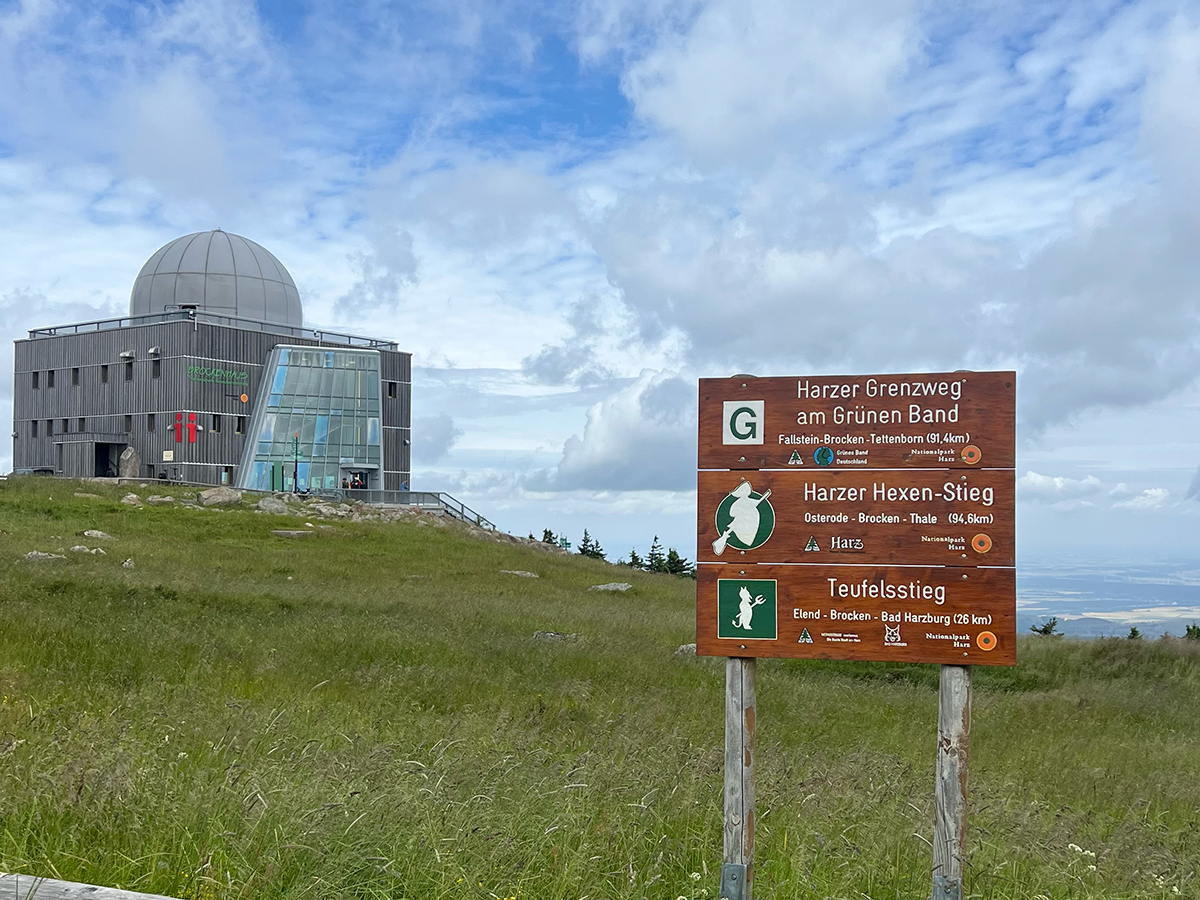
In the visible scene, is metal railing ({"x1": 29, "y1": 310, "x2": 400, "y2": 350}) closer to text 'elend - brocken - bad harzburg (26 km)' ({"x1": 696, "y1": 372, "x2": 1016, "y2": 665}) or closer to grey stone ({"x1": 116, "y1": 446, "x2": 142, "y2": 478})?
grey stone ({"x1": 116, "y1": 446, "x2": 142, "y2": 478})

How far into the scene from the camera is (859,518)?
5430mm

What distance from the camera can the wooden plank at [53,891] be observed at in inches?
158

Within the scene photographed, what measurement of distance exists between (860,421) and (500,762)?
3046mm

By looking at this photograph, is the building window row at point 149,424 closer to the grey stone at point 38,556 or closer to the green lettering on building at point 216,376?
the green lettering on building at point 216,376

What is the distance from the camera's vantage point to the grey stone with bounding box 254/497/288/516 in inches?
1629

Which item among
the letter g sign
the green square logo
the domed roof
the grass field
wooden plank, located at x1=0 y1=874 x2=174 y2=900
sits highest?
the domed roof

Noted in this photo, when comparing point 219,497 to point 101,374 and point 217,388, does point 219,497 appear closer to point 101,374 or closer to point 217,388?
point 217,388

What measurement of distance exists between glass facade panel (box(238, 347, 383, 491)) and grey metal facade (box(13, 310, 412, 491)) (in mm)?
1592

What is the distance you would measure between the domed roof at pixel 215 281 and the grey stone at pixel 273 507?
23264 millimetres

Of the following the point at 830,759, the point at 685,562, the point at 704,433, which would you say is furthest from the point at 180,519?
the point at 704,433

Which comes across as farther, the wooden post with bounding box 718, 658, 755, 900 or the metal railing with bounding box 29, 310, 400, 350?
the metal railing with bounding box 29, 310, 400, 350

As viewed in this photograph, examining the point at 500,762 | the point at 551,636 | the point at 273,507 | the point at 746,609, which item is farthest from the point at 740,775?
the point at 273,507

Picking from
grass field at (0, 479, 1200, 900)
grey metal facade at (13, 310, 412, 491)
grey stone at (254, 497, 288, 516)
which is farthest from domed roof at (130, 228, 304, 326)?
grass field at (0, 479, 1200, 900)

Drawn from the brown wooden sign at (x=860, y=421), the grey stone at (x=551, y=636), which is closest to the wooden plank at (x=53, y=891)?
the brown wooden sign at (x=860, y=421)
